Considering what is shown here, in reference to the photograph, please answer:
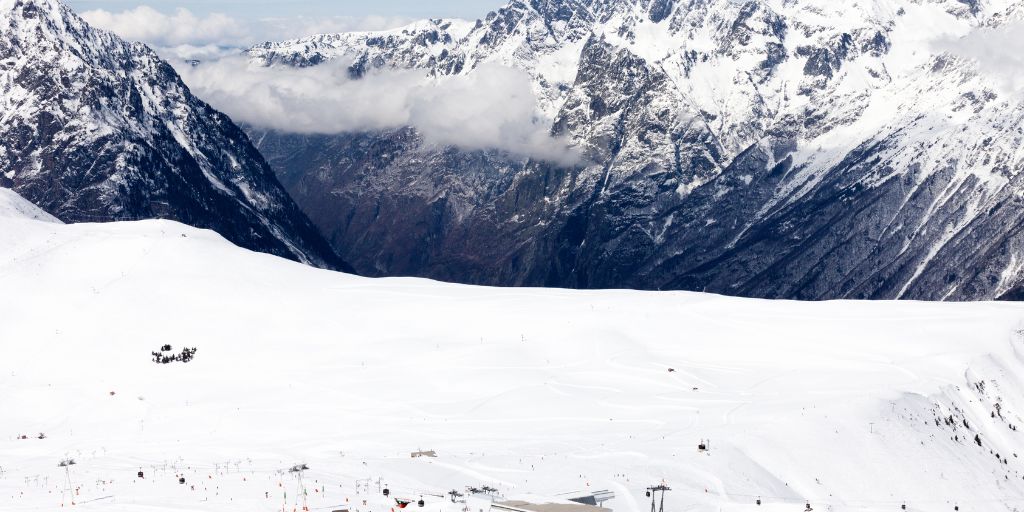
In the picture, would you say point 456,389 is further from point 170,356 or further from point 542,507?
point 542,507

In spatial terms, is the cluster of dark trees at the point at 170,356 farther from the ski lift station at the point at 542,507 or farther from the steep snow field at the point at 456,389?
the ski lift station at the point at 542,507

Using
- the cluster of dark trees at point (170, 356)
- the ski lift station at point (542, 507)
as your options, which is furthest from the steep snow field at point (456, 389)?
the ski lift station at point (542, 507)

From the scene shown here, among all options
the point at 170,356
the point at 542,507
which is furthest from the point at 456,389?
the point at 542,507

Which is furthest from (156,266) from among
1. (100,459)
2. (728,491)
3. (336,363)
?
(728,491)

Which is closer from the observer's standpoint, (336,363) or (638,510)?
(638,510)

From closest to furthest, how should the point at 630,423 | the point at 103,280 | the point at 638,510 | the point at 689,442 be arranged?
the point at 638,510
the point at 689,442
the point at 630,423
the point at 103,280

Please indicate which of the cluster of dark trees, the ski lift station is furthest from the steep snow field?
the ski lift station

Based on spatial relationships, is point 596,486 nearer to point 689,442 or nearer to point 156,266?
point 689,442
